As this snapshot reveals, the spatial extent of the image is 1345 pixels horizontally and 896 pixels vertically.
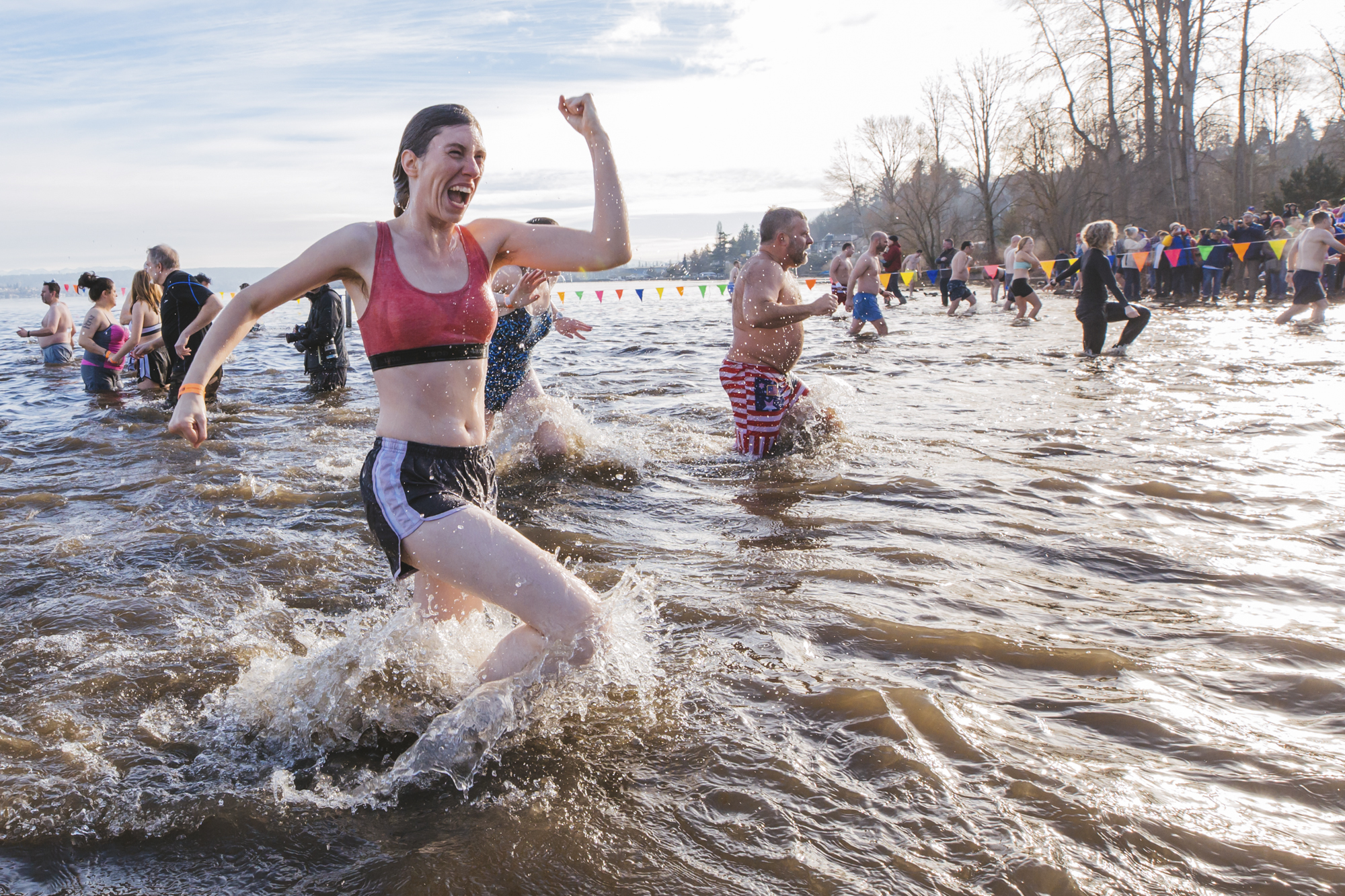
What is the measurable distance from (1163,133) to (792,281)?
34296 mm

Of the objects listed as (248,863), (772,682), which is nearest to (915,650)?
(772,682)

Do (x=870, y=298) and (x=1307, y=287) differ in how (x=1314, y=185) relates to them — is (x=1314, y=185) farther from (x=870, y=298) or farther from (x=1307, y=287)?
(x=870, y=298)

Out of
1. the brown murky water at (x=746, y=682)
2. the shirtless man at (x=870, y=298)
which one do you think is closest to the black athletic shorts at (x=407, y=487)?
the brown murky water at (x=746, y=682)

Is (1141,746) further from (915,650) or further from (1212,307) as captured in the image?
(1212,307)

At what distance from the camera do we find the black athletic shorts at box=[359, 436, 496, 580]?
2.48 meters

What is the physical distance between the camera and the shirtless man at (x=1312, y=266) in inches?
519

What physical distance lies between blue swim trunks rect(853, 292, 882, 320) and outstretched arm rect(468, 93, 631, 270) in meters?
13.6

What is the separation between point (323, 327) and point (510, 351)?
20.1 feet

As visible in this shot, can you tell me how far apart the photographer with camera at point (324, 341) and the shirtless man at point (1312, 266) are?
14235 mm

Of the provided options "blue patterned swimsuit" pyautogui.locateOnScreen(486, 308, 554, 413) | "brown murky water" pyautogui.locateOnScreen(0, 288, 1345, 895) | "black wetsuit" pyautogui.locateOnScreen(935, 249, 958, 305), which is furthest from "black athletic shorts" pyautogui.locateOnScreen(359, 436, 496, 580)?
"black wetsuit" pyautogui.locateOnScreen(935, 249, 958, 305)

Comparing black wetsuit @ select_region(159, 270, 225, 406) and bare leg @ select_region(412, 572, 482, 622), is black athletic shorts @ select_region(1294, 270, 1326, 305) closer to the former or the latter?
bare leg @ select_region(412, 572, 482, 622)

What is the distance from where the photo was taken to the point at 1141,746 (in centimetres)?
249

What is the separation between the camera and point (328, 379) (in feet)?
38.2

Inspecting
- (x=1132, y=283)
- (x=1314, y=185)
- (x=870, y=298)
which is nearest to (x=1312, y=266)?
(x=870, y=298)
